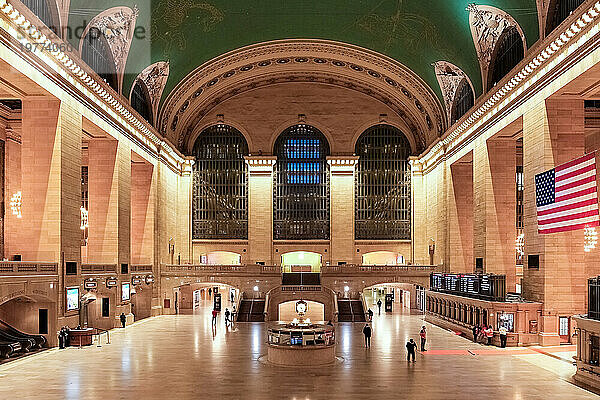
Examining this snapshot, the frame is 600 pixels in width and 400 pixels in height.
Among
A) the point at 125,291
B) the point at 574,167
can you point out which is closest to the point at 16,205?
the point at 125,291

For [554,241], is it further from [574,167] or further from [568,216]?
[574,167]

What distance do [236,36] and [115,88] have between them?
858 cm

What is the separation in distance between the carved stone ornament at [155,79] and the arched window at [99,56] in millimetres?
2884

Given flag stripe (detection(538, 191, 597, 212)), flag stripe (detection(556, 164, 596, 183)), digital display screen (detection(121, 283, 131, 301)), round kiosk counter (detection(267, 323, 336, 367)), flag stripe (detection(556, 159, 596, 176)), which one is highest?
flag stripe (detection(556, 159, 596, 176))

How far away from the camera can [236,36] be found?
40156 mm

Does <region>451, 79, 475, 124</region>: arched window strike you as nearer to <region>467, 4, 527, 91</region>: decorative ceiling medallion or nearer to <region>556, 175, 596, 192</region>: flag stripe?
<region>467, 4, 527, 91</region>: decorative ceiling medallion

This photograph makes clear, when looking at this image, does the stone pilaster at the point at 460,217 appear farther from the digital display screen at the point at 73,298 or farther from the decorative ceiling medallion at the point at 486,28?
the digital display screen at the point at 73,298

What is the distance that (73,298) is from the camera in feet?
91.9

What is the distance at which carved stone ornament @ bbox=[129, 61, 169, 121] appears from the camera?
38.7m

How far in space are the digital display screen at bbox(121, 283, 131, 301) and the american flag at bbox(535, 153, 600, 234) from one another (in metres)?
20.7

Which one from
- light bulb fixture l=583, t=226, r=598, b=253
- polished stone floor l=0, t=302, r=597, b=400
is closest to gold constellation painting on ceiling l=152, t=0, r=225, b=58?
polished stone floor l=0, t=302, r=597, b=400

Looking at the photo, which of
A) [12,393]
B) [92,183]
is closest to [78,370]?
[12,393]

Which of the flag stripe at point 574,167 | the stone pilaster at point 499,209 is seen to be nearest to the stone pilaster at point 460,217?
the stone pilaster at point 499,209

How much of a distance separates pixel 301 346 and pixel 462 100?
71.8 feet
